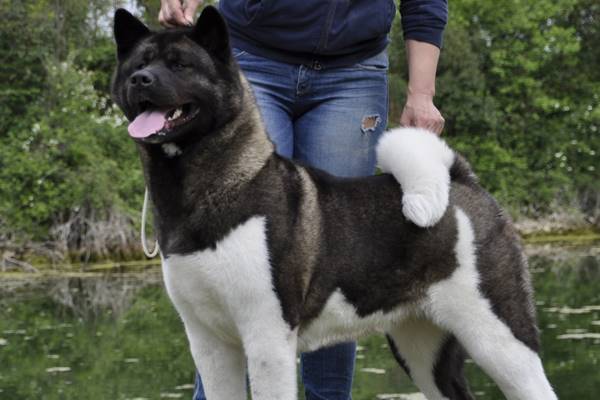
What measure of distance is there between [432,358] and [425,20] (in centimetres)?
149

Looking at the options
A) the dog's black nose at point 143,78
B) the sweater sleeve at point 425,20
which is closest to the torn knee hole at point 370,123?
the sweater sleeve at point 425,20

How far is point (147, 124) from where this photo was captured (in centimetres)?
368

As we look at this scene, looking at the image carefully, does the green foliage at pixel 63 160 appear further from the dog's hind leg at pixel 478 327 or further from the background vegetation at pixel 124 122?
the dog's hind leg at pixel 478 327

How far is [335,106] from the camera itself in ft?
14.8

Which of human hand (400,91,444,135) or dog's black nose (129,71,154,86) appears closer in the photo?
dog's black nose (129,71,154,86)

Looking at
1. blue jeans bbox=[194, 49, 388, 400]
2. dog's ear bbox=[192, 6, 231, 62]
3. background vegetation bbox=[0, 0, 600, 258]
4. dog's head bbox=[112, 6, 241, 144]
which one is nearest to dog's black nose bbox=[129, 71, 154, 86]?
dog's head bbox=[112, 6, 241, 144]

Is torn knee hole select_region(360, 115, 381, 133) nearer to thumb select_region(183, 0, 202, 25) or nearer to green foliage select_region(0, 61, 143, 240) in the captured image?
thumb select_region(183, 0, 202, 25)

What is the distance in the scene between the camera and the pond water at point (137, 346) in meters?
7.20

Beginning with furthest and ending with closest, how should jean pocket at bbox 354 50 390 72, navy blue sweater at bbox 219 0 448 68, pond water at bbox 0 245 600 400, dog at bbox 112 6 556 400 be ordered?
1. pond water at bbox 0 245 600 400
2. jean pocket at bbox 354 50 390 72
3. navy blue sweater at bbox 219 0 448 68
4. dog at bbox 112 6 556 400

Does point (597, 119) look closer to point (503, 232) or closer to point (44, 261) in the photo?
point (44, 261)

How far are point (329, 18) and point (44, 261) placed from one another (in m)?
15.2

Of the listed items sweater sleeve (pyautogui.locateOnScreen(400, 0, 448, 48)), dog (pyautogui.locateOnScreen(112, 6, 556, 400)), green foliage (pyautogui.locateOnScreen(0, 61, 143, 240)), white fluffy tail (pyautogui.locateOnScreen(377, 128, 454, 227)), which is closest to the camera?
dog (pyautogui.locateOnScreen(112, 6, 556, 400))

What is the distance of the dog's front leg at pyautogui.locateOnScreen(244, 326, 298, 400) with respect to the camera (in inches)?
147

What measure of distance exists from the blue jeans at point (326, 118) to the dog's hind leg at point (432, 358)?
319 millimetres
